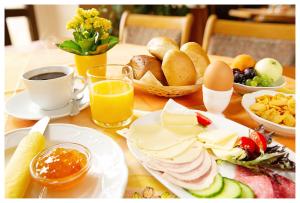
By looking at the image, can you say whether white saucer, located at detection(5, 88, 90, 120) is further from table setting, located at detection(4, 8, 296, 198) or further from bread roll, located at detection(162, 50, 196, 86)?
bread roll, located at detection(162, 50, 196, 86)

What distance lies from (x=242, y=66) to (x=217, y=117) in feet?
1.47

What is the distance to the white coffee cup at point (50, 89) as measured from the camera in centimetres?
83

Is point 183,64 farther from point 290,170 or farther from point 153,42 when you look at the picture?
point 290,170

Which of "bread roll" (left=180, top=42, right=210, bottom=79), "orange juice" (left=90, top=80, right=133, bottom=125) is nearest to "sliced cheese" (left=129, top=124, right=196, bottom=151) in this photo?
"orange juice" (left=90, top=80, right=133, bottom=125)

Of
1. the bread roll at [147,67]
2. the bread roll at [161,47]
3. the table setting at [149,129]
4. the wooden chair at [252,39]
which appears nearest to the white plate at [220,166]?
A: the table setting at [149,129]

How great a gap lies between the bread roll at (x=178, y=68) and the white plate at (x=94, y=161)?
1.26ft

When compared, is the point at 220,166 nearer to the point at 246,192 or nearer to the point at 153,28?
the point at 246,192

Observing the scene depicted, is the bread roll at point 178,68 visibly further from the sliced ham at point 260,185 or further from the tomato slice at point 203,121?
the sliced ham at point 260,185

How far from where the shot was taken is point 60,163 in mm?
619

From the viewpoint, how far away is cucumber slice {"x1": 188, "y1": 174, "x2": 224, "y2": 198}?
0.53 meters

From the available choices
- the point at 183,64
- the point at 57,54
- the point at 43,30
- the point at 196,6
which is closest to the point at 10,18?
the point at 43,30

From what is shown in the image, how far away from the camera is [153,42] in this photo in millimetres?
1139

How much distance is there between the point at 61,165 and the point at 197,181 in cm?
31

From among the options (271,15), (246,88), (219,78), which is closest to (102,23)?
(219,78)
